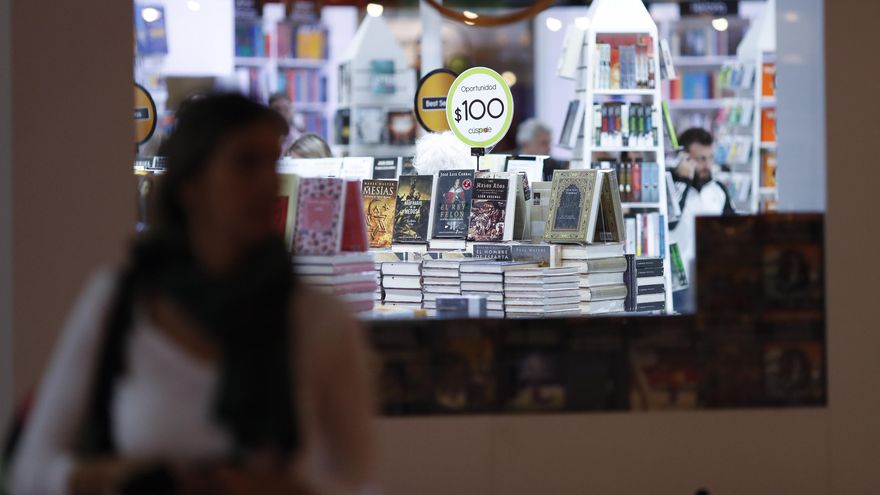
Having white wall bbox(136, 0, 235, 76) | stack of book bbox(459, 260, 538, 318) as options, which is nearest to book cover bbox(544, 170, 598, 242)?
stack of book bbox(459, 260, 538, 318)

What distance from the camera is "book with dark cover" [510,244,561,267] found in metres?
6.08

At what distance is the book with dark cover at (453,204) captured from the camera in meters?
6.36

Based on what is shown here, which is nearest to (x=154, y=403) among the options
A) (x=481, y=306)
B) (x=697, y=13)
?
(x=481, y=306)

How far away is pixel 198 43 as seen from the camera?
10.4 metres

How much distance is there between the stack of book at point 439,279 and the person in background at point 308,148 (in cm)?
146

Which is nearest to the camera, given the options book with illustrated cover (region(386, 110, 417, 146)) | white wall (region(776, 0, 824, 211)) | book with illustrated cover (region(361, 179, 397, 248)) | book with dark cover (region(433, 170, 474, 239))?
white wall (region(776, 0, 824, 211))

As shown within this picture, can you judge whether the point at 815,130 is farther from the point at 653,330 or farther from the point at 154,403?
the point at 154,403

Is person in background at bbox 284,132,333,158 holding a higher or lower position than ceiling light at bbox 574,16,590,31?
lower

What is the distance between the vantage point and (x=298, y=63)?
14500 mm

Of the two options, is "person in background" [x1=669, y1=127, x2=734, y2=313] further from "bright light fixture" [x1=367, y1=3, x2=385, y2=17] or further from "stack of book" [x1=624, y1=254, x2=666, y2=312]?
"bright light fixture" [x1=367, y1=3, x2=385, y2=17]

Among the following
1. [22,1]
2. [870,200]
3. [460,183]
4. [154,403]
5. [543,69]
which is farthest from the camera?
[543,69]

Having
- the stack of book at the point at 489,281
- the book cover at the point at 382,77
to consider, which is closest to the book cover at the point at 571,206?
the stack of book at the point at 489,281

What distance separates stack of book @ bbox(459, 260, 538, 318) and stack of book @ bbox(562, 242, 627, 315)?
29 cm

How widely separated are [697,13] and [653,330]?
37.5 ft
